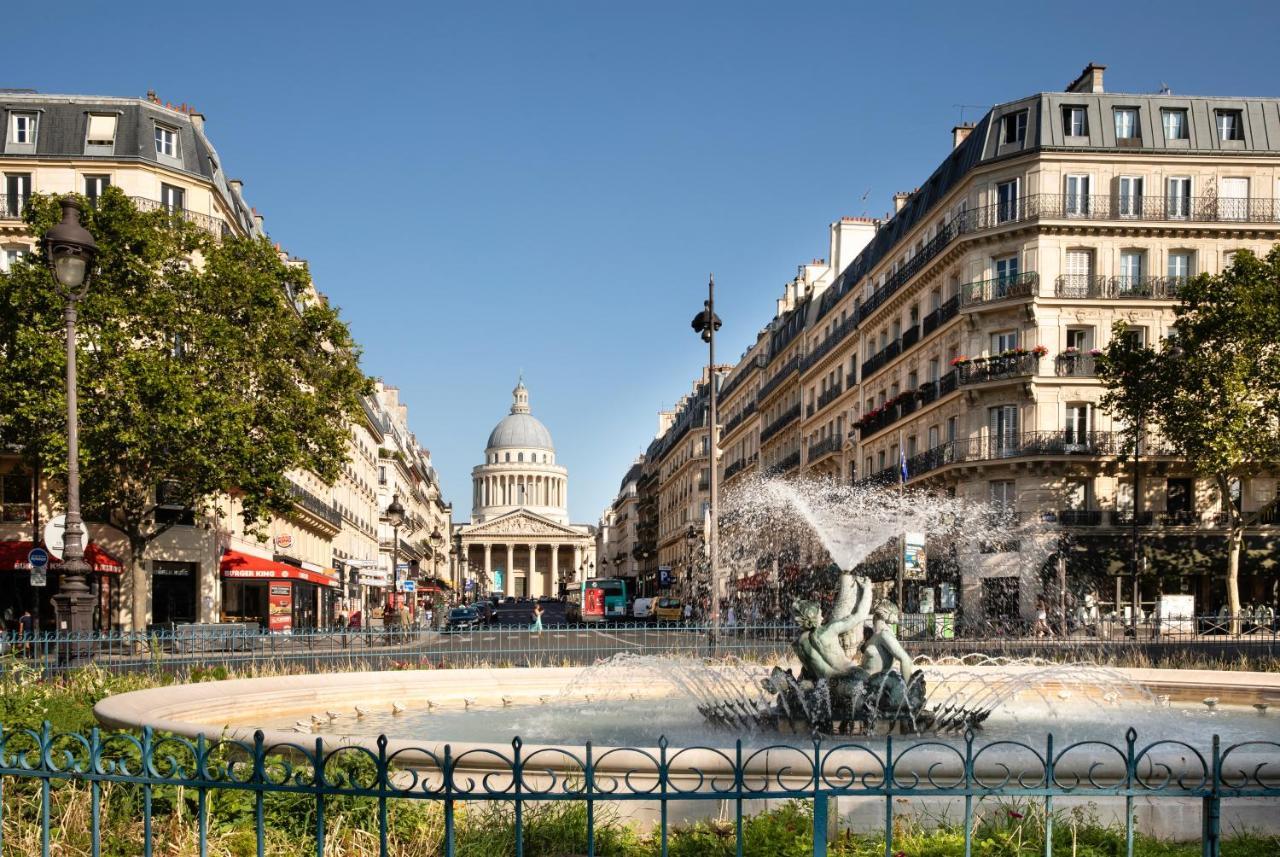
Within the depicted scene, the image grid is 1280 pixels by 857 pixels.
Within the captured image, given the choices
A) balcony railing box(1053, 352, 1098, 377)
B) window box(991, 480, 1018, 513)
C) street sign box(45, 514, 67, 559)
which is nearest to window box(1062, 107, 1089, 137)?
balcony railing box(1053, 352, 1098, 377)

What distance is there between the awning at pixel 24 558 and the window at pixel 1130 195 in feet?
104

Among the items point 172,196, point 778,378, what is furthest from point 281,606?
point 778,378

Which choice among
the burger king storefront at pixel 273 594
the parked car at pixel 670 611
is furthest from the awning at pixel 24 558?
the parked car at pixel 670 611

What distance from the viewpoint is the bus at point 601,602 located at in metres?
75.9

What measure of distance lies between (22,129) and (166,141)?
14.0 ft

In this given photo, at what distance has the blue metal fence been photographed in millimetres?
Answer: 5852

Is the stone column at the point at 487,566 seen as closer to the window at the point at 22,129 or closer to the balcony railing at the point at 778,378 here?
the balcony railing at the point at 778,378

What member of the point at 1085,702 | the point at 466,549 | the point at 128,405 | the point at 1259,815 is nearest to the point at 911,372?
the point at 128,405

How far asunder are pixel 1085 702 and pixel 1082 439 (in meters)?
26.2

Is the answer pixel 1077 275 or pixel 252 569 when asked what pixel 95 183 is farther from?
pixel 1077 275

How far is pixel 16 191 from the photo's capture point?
40.8m

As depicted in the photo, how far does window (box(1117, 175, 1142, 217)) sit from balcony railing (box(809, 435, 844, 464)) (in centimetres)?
1762

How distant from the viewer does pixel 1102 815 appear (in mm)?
8141

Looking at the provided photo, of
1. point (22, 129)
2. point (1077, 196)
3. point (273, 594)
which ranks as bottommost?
point (273, 594)
